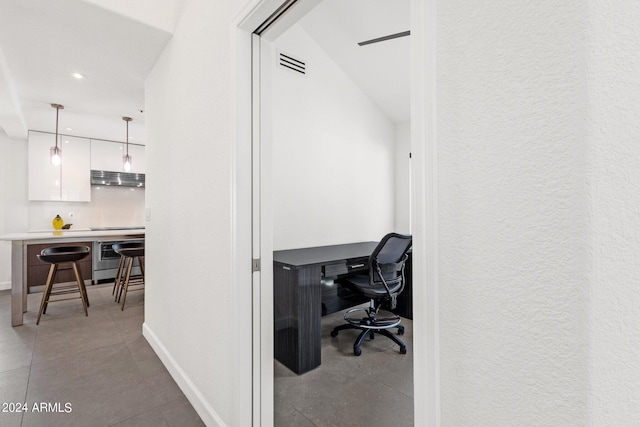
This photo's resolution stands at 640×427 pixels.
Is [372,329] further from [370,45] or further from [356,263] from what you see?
[370,45]

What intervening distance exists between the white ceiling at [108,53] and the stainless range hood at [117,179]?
0.84 meters

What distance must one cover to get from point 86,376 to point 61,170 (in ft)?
14.9

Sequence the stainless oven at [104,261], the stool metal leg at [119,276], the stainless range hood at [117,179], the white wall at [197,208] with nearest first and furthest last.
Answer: the white wall at [197,208] < the stool metal leg at [119,276] < the stainless oven at [104,261] < the stainless range hood at [117,179]

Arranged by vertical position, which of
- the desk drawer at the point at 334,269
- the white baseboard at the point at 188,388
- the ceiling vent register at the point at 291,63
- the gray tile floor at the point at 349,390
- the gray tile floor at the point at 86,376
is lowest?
the gray tile floor at the point at 349,390

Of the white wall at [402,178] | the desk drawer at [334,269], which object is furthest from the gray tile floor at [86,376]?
the white wall at [402,178]

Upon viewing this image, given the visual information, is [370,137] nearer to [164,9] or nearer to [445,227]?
[164,9]

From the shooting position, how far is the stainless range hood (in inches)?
216

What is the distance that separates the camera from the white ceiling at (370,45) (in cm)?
300

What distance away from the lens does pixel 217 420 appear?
5.22 ft

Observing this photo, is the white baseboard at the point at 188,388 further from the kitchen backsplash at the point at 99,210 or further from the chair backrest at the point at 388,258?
the kitchen backsplash at the point at 99,210

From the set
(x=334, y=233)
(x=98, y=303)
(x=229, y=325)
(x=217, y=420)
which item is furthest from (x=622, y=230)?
(x=98, y=303)

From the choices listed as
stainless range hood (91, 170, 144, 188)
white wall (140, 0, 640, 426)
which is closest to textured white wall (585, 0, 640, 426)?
white wall (140, 0, 640, 426)

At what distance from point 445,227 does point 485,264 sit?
0.11m

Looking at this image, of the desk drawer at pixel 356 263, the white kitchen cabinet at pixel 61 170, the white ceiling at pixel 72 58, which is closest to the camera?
the white ceiling at pixel 72 58
